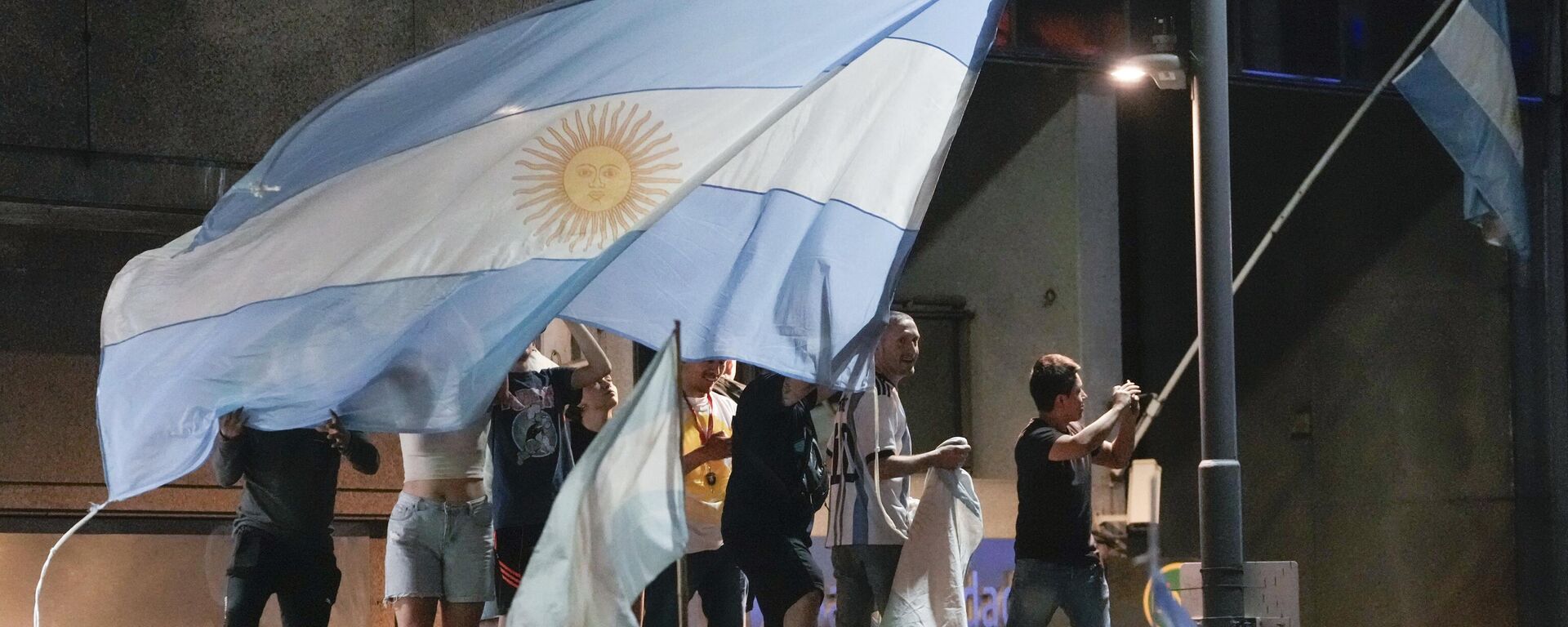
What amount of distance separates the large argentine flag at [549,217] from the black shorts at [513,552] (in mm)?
1159

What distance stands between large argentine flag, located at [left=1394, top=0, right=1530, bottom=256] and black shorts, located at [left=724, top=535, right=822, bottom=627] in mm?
4607

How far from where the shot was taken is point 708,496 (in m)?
8.71

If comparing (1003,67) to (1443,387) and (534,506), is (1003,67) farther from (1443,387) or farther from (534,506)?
(534,506)

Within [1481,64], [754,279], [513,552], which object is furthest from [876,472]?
[1481,64]

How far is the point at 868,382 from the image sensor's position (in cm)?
735

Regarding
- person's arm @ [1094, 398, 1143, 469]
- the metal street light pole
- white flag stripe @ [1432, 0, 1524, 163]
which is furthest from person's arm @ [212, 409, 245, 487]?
white flag stripe @ [1432, 0, 1524, 163]

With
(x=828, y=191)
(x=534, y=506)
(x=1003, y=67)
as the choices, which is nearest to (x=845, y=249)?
(x=828, y=191)

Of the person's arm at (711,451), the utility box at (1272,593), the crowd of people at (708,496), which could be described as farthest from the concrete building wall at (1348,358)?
the person's arm at (711,451)

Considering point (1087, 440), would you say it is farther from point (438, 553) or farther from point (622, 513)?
point (622, 513)

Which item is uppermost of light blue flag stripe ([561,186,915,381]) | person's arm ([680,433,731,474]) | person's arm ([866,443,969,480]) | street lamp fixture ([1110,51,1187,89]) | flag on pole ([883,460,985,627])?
street lamp fixture ([1110,51,1187,89])

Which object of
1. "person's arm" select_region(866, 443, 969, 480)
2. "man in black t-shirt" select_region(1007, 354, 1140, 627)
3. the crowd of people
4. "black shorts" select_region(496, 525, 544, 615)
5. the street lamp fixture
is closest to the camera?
the crowd of people

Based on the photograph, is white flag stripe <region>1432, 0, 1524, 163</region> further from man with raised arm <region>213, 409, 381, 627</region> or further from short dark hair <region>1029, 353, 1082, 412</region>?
man with raised arm <region>213, 409, 381, 627</region>

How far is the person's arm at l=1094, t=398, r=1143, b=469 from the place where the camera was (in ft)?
28.8

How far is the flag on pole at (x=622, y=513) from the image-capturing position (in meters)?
5.26
